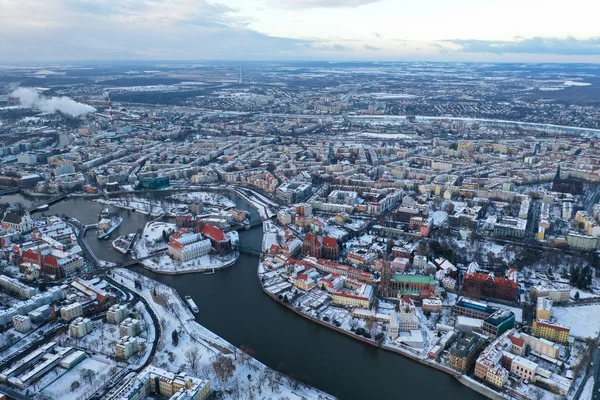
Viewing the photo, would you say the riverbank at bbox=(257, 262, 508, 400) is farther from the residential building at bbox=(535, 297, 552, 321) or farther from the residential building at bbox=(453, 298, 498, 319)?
the residential building at bbox=(535, 297, 552, 321)

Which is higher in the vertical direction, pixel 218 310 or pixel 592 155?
pixel 592 155

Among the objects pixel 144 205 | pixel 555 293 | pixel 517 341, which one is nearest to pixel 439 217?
pixel 555 293

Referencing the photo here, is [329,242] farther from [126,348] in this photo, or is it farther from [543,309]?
[126,348]

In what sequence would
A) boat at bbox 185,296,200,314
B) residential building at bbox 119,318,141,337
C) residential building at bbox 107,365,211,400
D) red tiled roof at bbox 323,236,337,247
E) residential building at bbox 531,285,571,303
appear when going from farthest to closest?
red tiled roof at bbox 323,236,337,247
residential building at bbox 531,285,571,303
boat at bbox 185,296,200,314
residential building at bbox 119,318,141,337
residential building at bbox 107,365,211,400

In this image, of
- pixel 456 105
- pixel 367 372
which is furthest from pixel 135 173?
pixel 456 105

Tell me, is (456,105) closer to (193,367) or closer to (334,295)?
(334,295)

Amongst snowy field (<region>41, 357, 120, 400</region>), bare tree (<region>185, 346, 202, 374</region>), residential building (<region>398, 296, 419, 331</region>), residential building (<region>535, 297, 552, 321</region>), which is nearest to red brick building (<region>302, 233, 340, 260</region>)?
residential building (<region>398, 296, 419, 331</region>)
